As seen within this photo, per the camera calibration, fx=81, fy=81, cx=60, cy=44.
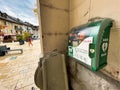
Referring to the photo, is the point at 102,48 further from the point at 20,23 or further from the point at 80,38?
the point at 20,23

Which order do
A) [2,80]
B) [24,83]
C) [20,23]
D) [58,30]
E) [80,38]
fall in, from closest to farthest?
[80,38] → [58,30] → [24,83] → [2,80] → [20,23]

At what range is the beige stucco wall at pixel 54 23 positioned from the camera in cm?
106

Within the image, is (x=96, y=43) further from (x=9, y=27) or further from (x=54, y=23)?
(x=9, y=27)

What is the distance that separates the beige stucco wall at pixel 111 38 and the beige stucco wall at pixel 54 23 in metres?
0.19

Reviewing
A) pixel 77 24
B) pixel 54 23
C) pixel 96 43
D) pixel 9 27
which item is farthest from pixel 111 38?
pixel 9 27

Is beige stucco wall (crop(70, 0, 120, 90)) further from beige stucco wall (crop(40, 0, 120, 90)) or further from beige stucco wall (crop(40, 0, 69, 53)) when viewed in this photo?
beige stucco wall (crop(40, 0, 69, 53))

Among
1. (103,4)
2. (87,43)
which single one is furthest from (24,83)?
(103,4)

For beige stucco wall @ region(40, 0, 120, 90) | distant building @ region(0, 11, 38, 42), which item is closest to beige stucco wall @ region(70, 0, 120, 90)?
beige stucco wall @ region(40, 0, 120, 90)

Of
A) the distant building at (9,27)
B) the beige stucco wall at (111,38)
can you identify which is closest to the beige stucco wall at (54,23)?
the beige stucco wall at (111,38)

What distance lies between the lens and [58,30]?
1.18m

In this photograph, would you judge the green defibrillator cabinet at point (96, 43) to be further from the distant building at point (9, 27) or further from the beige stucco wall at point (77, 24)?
the distant building at point (9, 27)

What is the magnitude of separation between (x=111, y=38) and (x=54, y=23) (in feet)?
2.41

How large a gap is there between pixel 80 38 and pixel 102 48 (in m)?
0.22

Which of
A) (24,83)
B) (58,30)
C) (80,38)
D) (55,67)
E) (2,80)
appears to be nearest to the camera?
(80,38)
